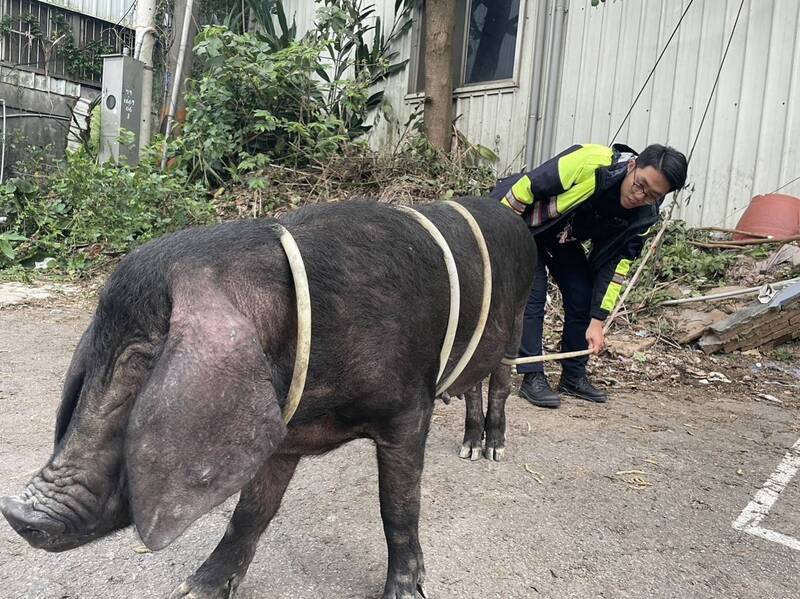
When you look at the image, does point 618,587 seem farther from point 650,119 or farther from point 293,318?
point 650,119

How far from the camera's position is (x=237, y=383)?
4.58 feet

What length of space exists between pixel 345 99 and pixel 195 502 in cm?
757

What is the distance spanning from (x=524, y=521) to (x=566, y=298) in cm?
201

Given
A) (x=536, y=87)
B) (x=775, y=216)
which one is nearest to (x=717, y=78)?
(x=775, y=216)

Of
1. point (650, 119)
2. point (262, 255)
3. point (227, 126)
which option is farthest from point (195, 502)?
point (227, 126)

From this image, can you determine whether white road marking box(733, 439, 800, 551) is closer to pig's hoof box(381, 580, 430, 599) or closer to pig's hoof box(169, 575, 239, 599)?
pig's hoof box(381, 580, 430, 599)

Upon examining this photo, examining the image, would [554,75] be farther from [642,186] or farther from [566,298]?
[642,186]

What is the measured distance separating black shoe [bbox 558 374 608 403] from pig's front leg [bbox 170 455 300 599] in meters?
2.79

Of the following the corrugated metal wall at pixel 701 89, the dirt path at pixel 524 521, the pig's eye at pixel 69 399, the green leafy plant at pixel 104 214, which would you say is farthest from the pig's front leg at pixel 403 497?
the green leafy plant at pixel 104 214

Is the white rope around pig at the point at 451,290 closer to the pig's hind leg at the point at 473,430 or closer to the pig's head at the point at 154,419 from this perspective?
the pig's head at the point at 154,419

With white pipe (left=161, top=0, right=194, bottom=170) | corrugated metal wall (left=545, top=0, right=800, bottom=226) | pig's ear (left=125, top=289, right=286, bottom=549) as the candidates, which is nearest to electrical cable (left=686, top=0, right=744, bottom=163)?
corrugated metal wall (left=545, top=0, right=800, bottom=226)

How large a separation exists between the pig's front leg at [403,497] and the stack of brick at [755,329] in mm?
3965

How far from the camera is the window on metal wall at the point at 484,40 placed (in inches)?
319

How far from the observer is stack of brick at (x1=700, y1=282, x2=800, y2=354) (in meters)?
5.16
